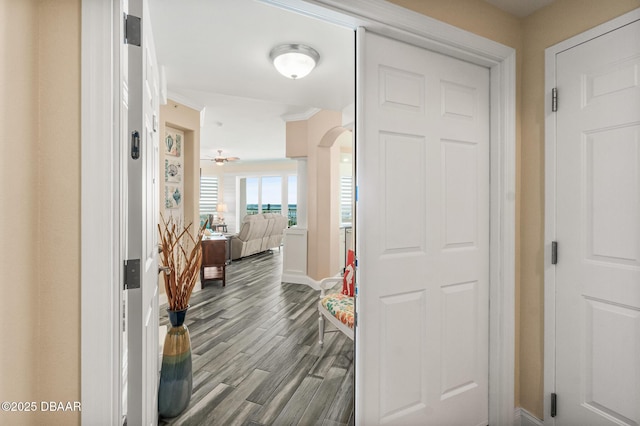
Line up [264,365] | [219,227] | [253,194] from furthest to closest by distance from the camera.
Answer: [253,194] < [219,227] < [264,365]

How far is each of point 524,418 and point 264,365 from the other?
1.76 metres

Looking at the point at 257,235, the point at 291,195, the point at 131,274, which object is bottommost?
the point at 257,235

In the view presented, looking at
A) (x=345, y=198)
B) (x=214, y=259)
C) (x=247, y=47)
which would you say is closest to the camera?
(x=247, y=47)

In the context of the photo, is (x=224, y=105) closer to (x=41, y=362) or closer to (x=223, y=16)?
(x=223, y=16)

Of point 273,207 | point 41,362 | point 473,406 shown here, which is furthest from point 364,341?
point 273,207

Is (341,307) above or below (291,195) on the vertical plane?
below

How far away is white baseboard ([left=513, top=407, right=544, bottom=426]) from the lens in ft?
5.59

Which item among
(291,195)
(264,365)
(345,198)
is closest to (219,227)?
(291,195)

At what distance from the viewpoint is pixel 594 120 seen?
1.48 m

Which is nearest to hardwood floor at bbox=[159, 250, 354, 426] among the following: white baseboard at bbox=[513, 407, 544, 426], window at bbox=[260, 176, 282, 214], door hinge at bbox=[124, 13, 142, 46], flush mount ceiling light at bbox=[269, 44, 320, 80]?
white baseboard at bbox=[513, 407, 544, 426]

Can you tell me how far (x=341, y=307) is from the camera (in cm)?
259

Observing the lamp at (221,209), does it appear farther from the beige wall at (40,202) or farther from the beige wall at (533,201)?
the beige wall at (40,202)

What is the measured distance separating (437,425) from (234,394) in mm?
1295

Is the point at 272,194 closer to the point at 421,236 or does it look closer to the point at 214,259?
the point at 214,259
